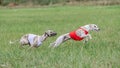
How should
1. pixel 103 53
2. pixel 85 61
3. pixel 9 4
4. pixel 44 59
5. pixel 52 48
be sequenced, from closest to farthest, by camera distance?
pixel 85 61 < pixel 44 59 < pixel 103 53 < pixel 52 48 < pixel 9 4

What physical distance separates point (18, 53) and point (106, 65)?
1911 mm

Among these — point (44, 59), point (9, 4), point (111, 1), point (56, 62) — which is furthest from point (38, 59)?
point (9, 4)

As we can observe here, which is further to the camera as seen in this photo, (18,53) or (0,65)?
(18,53)

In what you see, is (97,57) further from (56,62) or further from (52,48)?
(52,48)

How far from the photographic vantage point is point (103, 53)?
6.00m

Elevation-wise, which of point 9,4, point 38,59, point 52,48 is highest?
point 38,59

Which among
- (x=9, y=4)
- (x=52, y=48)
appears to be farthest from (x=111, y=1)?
(x=52, y=48)

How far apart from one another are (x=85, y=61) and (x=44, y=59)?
27.3 inches

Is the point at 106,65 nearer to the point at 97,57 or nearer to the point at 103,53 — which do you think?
the point at 97,57

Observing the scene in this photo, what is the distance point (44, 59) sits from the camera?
557 centimetres

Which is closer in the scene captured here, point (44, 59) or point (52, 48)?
point (44, 59)

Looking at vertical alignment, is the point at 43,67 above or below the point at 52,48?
above

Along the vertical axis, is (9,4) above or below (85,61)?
below

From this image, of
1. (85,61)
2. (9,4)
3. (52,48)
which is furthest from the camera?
(9,4)
